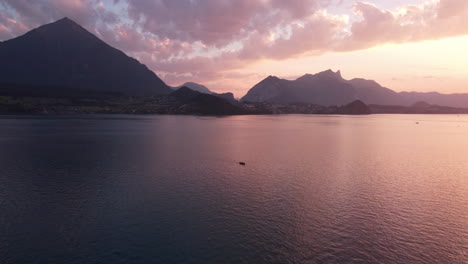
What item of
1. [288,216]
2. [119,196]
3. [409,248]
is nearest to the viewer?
[409,248]

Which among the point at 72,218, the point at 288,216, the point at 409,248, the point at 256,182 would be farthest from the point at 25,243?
the point at 409,248

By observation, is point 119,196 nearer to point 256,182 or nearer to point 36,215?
point 36,215

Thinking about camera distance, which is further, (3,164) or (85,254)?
(3,164)

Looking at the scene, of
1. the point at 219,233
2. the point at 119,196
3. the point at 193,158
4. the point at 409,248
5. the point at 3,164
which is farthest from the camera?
the point at 193,158

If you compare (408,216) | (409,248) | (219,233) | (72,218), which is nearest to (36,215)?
(72,218)

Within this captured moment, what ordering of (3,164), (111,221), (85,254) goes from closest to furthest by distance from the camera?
1. (85,254)
2. (111,221)
3. (3,164)

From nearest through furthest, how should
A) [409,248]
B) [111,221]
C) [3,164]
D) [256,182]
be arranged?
[409,248] → [111,221] → [256,182] → [3,164]

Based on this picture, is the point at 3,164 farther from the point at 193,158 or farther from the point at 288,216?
the point at 288,216

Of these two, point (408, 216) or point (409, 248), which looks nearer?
point (409, 248)

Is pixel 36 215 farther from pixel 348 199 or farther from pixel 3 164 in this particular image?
pixel 348 199
